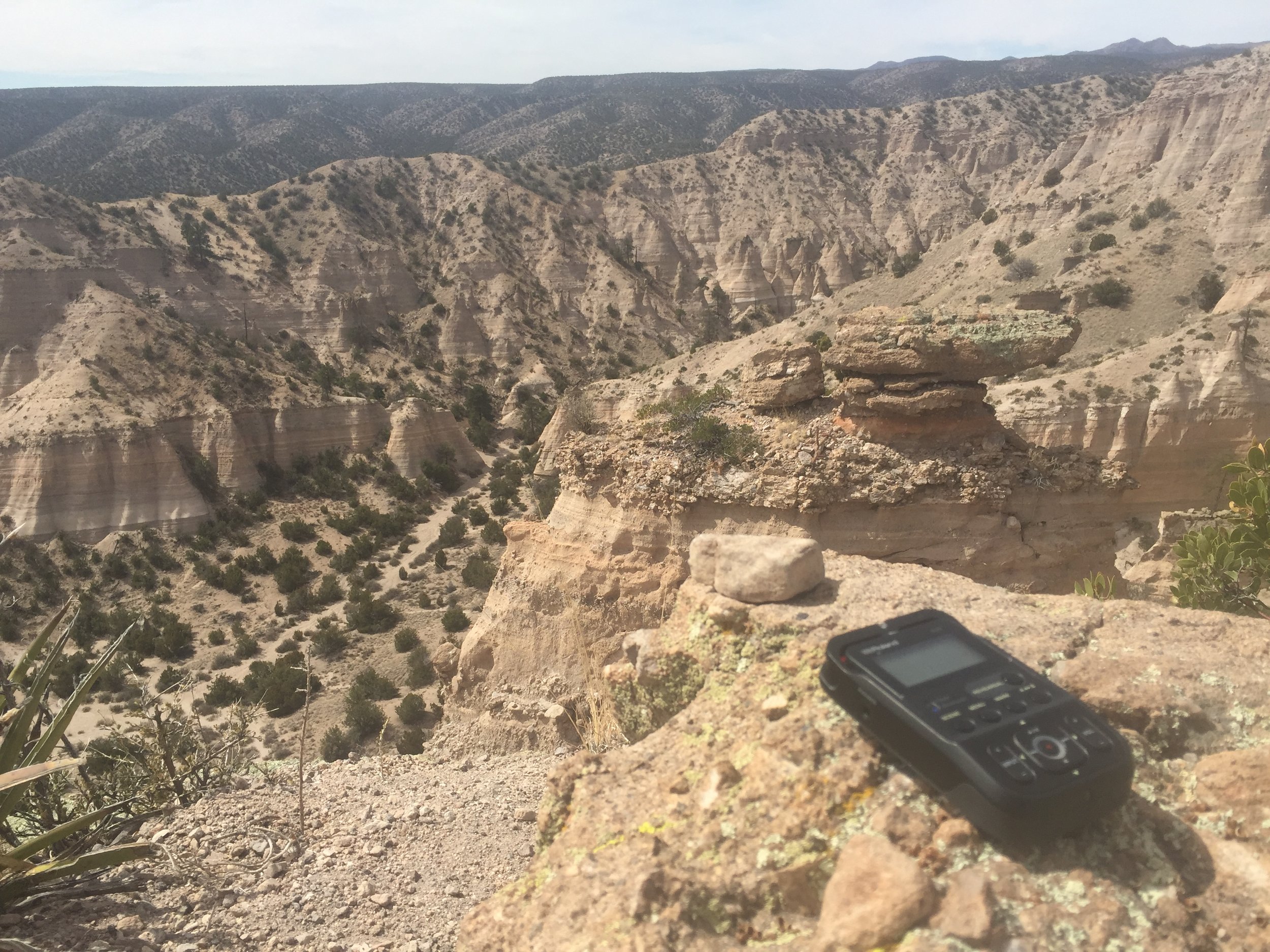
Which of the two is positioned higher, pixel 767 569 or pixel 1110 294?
pixel 767 569

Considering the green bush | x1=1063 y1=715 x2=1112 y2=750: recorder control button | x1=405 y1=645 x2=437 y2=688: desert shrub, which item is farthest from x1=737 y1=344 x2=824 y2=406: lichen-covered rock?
the green bush

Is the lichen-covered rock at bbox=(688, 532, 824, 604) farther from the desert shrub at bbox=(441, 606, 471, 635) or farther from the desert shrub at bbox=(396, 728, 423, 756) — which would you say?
the desert shrub at bbox=(441, 606, 471, 635)

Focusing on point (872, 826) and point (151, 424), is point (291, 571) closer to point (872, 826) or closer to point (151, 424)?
point (151, 424)

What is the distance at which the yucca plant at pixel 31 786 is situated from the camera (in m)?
3.42

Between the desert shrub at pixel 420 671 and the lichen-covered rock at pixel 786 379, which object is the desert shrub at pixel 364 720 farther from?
the lichen-covered rock at pixel 786 379

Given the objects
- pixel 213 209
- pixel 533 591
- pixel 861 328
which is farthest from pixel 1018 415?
pixel 213 209

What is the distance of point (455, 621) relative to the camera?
78.3 ft

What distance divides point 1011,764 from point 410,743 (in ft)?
44.9

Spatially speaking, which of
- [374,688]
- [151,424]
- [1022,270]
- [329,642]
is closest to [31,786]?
[374,688]

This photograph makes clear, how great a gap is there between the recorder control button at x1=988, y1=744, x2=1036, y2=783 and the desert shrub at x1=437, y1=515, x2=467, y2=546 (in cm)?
3110

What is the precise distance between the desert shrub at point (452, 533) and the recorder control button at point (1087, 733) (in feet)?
102

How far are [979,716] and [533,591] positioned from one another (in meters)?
8.75

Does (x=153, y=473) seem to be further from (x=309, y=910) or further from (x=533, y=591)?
(x=309, y=910)

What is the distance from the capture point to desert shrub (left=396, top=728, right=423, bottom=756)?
542 inches
